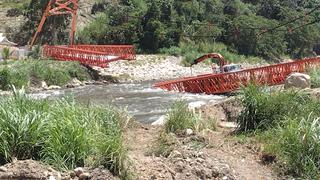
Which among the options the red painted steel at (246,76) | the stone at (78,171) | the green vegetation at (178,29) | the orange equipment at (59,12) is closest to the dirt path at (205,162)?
the stone at (78,171)

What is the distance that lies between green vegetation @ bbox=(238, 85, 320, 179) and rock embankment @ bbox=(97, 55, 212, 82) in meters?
31.9

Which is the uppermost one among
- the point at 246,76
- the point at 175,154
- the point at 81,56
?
the point at 175,154

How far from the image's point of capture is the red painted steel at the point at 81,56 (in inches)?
1543

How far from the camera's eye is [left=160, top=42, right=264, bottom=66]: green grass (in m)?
57.7

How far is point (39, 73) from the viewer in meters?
34.8

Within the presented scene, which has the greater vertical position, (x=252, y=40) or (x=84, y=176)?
(x=84, y=176)

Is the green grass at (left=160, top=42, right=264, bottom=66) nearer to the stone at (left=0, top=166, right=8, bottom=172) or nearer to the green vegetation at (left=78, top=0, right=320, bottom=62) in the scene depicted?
the green vegetation at (left=78, top=0, right=320, bottom=62)

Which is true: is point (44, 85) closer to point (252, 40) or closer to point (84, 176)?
point (84, 176)

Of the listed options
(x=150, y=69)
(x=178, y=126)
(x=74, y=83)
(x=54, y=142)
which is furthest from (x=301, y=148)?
(x=150, y=69)

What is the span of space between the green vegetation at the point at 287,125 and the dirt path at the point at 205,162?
35 centimetres

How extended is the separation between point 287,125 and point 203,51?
57016 mm

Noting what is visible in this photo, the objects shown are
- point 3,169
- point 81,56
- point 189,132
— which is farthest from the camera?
point 81,56

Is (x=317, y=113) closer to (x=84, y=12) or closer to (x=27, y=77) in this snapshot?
(x=27, y=77)

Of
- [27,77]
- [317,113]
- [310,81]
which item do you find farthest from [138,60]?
[317,113]
